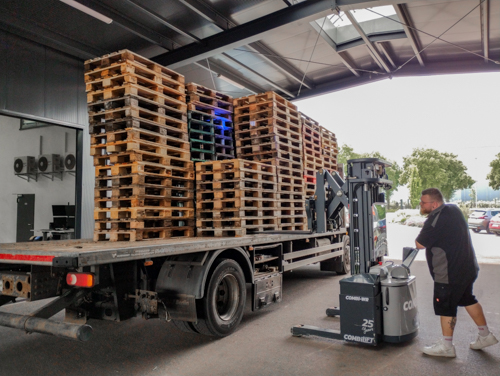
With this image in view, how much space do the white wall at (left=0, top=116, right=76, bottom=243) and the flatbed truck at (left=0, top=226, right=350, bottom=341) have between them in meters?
10.2

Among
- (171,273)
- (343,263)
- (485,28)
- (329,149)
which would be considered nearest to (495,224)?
(485,28)

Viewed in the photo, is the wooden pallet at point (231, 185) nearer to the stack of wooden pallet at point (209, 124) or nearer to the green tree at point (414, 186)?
the stack of wooden pallet at point (209, 124)

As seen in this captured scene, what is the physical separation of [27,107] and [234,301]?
279 inches

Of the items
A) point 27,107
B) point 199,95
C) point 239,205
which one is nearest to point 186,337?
point 239,205

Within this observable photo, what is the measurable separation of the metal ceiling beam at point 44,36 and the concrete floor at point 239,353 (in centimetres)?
Answer: 662

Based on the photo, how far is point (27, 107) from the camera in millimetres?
9258

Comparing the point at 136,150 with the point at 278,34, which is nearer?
the point at 136,150

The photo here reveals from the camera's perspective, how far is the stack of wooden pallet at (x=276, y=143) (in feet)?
26.4

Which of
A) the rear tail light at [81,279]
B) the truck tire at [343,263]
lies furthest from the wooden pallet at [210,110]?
the truck tire at [343,263]

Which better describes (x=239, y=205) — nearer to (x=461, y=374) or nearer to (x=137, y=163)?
(x=137, y=163)

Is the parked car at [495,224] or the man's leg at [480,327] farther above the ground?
the parked car at [495,224]

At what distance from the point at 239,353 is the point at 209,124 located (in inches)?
179

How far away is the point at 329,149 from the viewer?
11.6 m

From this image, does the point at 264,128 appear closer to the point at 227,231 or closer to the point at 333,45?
the point at 227,231
